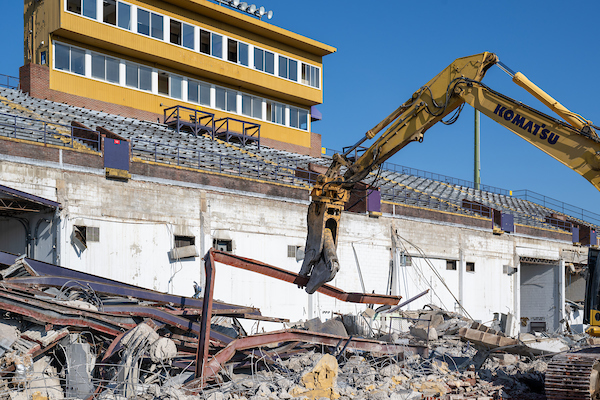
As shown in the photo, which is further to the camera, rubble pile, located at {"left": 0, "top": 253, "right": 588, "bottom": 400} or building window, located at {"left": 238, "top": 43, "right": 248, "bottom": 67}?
building window, located at {"left": 238, "top": 43, "right": 248, "bottom": 67}

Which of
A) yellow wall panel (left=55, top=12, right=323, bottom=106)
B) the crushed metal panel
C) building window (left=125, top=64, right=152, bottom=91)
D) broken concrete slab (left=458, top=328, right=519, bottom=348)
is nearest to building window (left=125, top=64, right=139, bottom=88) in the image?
building window (left=125, top=64, right=152, bottom=91)

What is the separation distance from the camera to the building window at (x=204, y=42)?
1452 inches

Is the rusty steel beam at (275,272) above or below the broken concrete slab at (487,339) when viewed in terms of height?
above

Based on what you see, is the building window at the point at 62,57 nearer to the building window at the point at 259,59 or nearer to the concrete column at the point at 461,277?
the building window at the point at 259,59

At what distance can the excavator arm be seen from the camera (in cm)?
1201

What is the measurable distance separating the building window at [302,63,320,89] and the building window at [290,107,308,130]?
1.86 m

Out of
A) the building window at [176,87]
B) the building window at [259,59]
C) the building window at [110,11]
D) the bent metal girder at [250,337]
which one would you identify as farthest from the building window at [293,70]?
the bent metal girder at [250,337]

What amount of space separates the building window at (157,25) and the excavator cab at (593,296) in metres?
28.0

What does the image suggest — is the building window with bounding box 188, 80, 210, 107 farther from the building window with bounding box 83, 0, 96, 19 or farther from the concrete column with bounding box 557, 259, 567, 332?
the concrete column with bounding box 557, 259, 567, 332

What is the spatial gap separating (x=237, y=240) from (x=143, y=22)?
16.7 m

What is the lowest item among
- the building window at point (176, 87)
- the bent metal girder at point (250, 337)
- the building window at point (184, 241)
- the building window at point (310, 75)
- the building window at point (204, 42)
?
the bent metal girder at point (250, 337)

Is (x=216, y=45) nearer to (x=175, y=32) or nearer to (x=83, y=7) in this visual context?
(x=175, y=32)

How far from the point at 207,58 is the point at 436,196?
52.2 ft

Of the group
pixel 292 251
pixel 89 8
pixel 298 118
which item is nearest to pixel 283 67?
pixel 298 118
